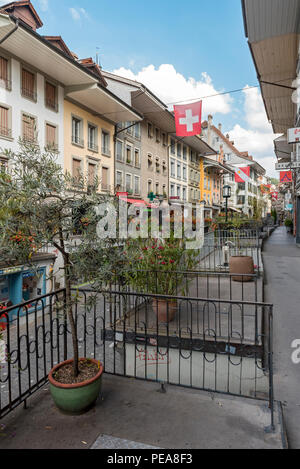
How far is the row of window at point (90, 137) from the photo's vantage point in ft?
64.3

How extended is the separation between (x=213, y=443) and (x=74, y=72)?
722 inches

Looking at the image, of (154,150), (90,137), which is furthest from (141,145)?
(90,137)

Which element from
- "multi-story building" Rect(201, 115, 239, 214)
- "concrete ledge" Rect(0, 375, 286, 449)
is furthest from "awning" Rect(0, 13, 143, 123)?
"multi-story building" Rect(201, 115, 239, 214)

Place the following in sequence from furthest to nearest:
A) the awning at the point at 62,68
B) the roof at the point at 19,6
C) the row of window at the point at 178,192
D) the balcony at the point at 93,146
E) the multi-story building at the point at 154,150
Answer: the row of window at the point at 178,192 → the multi-story building at the point at 154,150 → the balcony at the point at 93,146 → the roof at the point at 19,6 → the awning at the point at 62,68

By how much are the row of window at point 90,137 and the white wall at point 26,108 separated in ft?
4.72

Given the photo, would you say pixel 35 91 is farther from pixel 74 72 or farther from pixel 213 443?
pixel 213 443

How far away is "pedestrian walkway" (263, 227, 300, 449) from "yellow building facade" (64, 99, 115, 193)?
10229 mm

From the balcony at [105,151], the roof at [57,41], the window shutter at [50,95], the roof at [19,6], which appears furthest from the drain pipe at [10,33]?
the balcony at [105,151]

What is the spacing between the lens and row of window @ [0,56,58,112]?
48.1ft

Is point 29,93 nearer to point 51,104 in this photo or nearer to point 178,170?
point 51,104

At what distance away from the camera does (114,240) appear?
10.9ft

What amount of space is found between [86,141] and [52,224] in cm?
1853

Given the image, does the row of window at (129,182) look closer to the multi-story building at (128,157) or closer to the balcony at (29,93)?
the multi-story building at (128,157)

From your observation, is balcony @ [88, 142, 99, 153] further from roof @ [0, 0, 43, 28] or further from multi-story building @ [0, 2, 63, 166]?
roof @ [0, 0, 43, 28]
